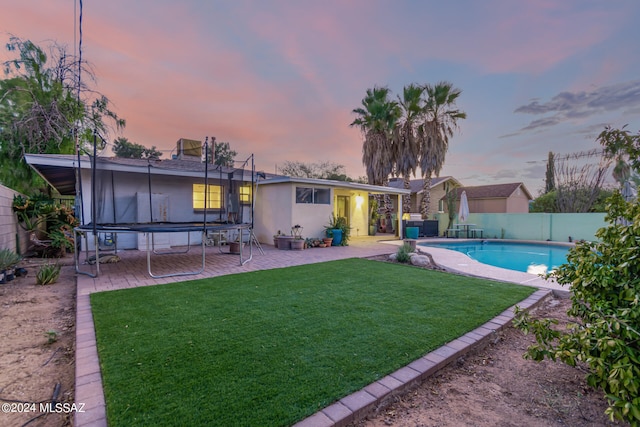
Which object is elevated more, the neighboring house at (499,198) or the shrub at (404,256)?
the neighboring house at (499,198)

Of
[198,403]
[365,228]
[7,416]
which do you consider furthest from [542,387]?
[365,228]

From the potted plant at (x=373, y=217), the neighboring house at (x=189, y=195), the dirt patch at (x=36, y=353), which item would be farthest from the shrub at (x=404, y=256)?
the potted plant at (x=373, y=217)

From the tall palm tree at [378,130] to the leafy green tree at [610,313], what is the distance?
14084mm

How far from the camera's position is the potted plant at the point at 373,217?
15.3 metres

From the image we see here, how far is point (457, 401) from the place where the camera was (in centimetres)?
218

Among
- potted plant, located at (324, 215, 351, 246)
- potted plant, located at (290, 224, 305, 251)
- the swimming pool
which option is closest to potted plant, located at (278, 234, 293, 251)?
potted plant, located at (290, 224, 305, 251)

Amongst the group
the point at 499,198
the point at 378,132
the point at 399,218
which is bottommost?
the point at 399,218

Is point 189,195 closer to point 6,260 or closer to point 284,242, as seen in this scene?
point 284,242

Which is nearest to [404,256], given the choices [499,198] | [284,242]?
[284,242]

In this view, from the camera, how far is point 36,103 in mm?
10602

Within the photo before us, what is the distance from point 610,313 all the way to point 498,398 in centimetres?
102

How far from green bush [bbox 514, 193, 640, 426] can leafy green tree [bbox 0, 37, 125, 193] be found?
557 inches

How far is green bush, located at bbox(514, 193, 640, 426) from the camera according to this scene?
152 cm

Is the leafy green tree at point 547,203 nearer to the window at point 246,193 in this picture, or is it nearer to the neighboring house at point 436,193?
the neighboring house at point 436,193
